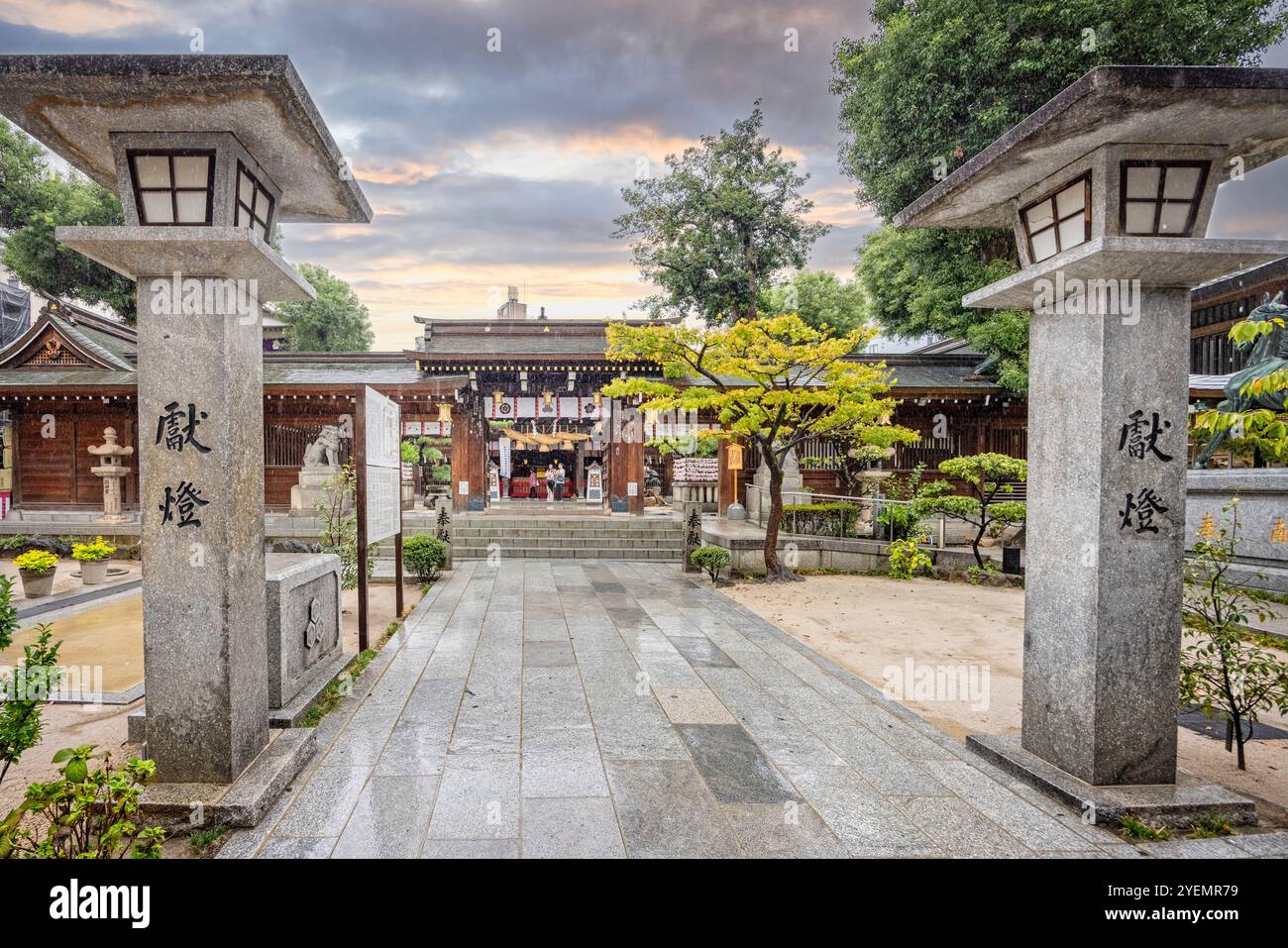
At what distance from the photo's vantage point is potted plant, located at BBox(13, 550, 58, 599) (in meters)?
9.38

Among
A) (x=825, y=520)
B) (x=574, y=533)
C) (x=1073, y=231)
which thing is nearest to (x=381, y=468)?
(x=1073, y=231)

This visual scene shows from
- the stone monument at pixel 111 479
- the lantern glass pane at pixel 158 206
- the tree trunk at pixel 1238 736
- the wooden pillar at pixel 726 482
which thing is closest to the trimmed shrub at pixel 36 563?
the stone monument at pixel 111 479

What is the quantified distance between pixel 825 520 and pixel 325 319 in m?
31.5

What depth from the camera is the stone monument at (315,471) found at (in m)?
15.5

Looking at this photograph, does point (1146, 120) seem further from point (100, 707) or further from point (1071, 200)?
point (100, 707)

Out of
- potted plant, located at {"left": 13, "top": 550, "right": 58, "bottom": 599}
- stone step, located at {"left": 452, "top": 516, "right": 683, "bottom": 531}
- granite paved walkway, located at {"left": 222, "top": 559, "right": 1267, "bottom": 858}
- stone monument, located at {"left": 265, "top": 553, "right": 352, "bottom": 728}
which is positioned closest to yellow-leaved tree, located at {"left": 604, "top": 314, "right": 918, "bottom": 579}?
stone step, located at {"left": 452, "top": 516, "right": 683, "bottom": 531}

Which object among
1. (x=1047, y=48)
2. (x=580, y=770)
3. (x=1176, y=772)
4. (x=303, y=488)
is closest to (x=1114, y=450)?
(x=1176, y=772)

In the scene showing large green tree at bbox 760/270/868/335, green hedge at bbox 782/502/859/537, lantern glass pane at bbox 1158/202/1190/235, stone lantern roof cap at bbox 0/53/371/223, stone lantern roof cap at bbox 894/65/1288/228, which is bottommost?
green hedge at bbox 782/502/859/537

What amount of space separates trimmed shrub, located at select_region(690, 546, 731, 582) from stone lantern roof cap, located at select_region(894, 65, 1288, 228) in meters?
8.03

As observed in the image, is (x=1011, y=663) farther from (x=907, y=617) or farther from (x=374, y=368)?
(x=374, y=368)

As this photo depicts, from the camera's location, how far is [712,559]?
11.1 metres

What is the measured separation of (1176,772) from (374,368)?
21100mm

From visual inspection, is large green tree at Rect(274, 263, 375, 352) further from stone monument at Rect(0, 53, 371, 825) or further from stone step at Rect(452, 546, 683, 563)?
stone monument at Rect(0, 53, 371, 825)

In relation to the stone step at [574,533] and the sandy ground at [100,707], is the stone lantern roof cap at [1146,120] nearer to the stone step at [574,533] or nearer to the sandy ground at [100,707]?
the sandy ground at [100,707]
